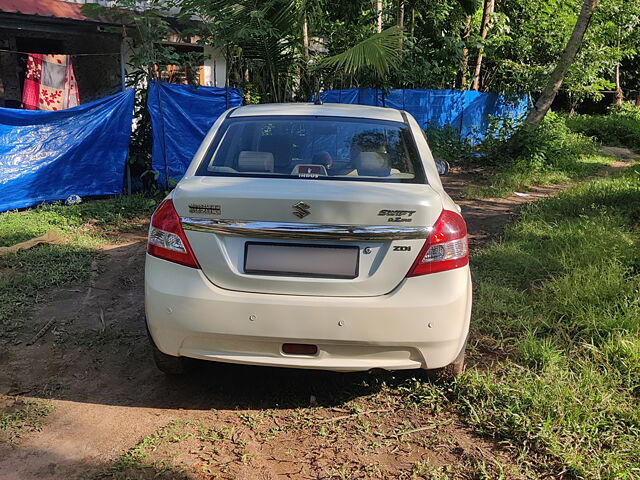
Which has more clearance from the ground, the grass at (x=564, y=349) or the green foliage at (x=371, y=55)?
the green foliage at (x=371, y=55)

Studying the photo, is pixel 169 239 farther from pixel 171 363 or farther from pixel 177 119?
pixel 177 119

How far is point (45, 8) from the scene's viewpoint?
926 cm

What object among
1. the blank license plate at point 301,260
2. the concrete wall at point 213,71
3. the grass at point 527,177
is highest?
the concrete wall at point 213,71

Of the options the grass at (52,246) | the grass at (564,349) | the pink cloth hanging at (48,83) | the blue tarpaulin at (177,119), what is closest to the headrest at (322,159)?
the grass at (564,349)

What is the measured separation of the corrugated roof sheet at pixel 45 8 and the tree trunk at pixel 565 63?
903cm

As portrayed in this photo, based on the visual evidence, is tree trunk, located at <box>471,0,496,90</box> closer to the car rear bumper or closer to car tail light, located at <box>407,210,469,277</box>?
car tail light, located at <box>407,210,469,277</box>

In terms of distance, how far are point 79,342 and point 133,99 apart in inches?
212

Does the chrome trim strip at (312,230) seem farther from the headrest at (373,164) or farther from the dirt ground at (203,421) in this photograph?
the dirt ground at (203,421)

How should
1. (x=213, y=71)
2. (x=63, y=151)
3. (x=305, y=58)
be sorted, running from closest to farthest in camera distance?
(x=63, y=151)
(x=305, y=58)
(x=213, y=71)

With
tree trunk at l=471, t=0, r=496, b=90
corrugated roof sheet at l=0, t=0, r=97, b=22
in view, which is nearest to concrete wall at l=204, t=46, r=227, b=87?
corrugated roof sheet at l=0, t=0, r=97, b=22

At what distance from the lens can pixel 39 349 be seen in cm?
371

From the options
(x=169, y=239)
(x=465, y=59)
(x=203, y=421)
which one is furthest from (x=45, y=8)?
(x=465, y=59)

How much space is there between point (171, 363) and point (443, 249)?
158 centimetres

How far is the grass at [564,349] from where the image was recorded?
2.70 m
